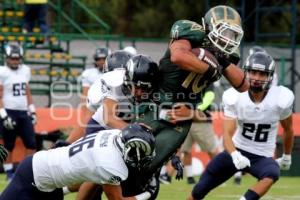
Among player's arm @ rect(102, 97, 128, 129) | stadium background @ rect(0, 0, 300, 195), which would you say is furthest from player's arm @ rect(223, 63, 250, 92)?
stadium background @ rect(0, 0, 300, 195)

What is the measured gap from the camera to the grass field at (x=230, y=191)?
9.55 m

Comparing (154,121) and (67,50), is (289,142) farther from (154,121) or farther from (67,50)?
(67,50)

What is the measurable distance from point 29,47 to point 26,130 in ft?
16.3

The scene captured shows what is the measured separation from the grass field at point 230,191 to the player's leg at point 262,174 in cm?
158

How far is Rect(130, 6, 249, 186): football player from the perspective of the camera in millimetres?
6668

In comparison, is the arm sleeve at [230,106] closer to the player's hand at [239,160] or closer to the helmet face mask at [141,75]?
the player's hand at [239,160]

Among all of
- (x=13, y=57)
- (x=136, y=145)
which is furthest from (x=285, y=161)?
(x=13, y=57)

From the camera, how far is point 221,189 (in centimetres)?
1044

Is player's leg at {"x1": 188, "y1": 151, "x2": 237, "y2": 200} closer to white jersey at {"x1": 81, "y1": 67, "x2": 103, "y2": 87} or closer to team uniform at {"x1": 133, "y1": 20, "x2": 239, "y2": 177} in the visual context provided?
team uniform at {"x1": 133, "y1": 20, "x2": 239, "y2": 177}

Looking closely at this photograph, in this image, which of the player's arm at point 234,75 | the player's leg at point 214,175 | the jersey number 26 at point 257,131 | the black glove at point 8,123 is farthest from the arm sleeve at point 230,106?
the black glove at point 8,123

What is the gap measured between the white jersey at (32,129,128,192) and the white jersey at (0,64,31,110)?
569 centimetres

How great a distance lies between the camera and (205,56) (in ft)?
21.9

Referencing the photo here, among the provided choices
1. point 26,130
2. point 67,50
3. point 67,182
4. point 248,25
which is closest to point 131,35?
point 248,25

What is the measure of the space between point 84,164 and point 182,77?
1225 millimetres
